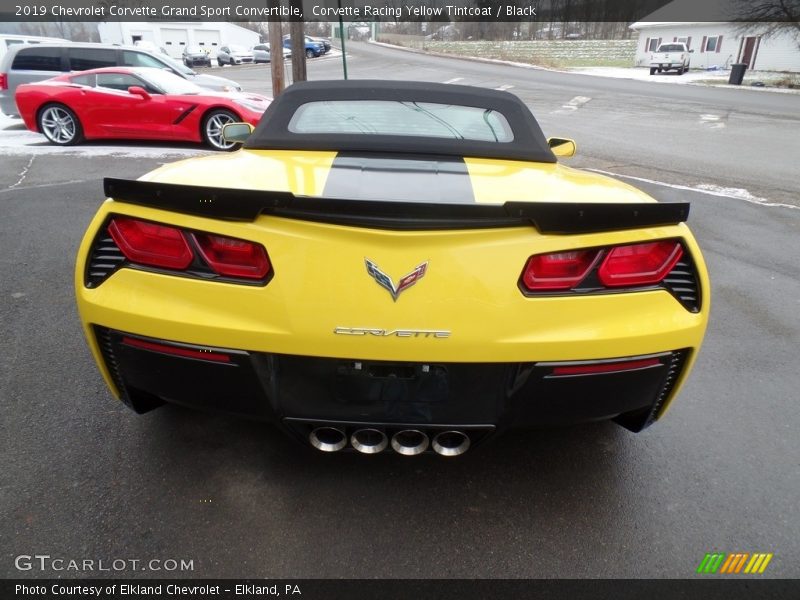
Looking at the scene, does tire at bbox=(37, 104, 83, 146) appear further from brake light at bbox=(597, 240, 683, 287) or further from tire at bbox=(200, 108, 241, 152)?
brake light at bbox=(597, 240, 683, 287)

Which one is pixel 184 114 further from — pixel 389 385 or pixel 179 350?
pixel 389 385

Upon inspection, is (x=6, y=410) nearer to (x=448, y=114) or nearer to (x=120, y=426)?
(x=120, y=426)

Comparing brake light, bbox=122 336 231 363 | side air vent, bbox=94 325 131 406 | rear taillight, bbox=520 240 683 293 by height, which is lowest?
side air vent, bbox=94 325 131 406

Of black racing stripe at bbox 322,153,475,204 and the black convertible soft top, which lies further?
the black convertible soft top

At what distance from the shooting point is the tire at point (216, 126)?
348 inches

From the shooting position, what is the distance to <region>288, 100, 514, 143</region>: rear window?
272cm

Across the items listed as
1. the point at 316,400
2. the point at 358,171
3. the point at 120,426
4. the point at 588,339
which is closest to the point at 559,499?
the point at 588,339

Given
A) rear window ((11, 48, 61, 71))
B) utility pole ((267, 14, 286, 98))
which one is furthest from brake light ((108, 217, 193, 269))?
rear window ((11, 48, 61, 71))

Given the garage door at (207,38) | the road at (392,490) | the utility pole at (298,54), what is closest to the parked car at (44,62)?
the utility pole at (298,54)

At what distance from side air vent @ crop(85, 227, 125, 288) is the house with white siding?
42.6m

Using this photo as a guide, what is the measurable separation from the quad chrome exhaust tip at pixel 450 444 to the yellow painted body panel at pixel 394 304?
0.33 metres

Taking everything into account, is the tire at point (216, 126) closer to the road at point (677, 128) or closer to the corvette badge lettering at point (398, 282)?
the road at point (677, 128)

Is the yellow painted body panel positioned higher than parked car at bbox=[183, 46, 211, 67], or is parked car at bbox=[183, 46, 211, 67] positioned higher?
the yellow painted body panel

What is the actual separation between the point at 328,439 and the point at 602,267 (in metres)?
0.99
